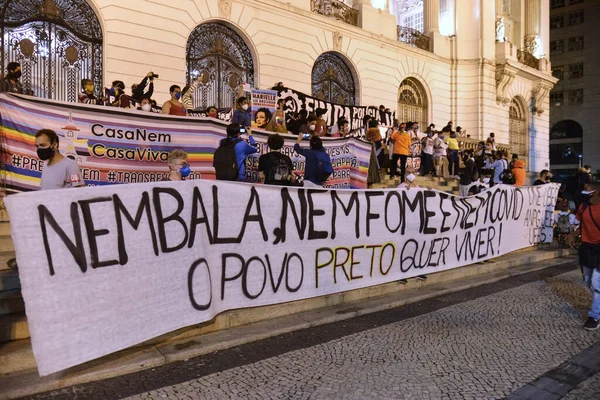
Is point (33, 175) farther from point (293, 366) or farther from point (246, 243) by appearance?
point (293, 366)

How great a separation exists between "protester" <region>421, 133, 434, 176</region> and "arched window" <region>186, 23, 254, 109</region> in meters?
Answer: 5.82

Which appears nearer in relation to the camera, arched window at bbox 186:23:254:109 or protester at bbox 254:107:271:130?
protester at bbox 254:107:271:130

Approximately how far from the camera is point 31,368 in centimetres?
347

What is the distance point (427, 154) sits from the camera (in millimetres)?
14266

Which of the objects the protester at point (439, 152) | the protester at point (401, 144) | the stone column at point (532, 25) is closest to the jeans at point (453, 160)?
the protester at point (439, 152)

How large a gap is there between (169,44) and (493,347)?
11570 mm

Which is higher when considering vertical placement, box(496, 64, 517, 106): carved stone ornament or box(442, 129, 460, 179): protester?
box(496, 64, 517, 106): carved stone ornament

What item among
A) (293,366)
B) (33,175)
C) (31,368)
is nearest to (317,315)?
(293,366)

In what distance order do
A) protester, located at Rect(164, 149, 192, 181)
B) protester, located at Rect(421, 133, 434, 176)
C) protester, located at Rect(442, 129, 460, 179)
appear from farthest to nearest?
protester, located at Rect(442, 129, 460, 179), protester, located at Rect(421, 133, 434, 176), protester, located at Rect(164, 149, 192, 181)

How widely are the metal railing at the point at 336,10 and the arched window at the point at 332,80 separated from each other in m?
1.46

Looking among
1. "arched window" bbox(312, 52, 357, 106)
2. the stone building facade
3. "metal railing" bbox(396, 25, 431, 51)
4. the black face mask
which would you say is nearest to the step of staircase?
the black face mask

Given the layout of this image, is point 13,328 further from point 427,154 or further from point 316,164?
point 427,154

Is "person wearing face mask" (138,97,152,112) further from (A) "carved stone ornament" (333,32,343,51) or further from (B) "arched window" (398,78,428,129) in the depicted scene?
(B) "arched window" (398,78,428,129)

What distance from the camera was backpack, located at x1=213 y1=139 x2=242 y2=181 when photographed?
6.09 metres
